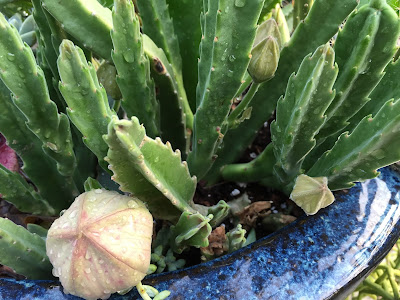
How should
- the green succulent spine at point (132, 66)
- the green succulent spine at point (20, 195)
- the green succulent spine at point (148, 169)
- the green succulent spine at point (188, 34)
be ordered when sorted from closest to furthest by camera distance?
the green succulent spine at point (148, 169) < the green succulent spine at point (132, 66) < the green succulent spine at point (20, 195) < the green succulent spine at point (188, 34)

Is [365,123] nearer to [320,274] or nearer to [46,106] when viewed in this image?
[320,274]

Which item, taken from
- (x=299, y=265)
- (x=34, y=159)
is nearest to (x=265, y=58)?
(x=299, y=265)

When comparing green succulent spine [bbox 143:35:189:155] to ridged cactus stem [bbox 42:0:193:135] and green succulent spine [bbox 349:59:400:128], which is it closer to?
ridged cactus stem [bbox 42:0:193:135]

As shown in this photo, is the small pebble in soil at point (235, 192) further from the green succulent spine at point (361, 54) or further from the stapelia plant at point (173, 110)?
the green succulent spine at point (361, 54)

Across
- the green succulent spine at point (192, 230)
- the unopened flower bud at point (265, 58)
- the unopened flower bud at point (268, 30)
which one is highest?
the unopened flower bud at point (268, 30)

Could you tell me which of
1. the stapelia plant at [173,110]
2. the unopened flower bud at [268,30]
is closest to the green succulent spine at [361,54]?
the stapelia plant at [173,110]

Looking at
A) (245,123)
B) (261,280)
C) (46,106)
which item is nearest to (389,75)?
(245,123)
